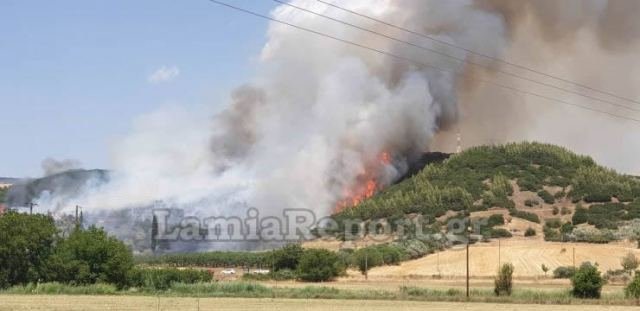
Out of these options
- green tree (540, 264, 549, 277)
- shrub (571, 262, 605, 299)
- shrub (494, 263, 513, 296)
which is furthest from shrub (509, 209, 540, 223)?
shrub (494, 263, 513, 296)

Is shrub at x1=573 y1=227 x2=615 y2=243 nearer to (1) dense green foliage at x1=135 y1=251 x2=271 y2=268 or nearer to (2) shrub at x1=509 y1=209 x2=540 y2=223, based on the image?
(2) shrub at x1=509 y1=209 x2=540 y2=223

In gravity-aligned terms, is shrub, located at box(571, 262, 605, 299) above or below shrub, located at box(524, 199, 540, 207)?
below

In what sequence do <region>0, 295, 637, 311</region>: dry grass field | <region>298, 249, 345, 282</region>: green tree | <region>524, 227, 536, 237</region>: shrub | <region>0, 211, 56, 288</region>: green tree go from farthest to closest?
<region>524, 227, 536, 237</region>: shrub → <region>298, 249, 345, 282</region>: green tree → <region>0, 211, 56, 288</region>: green tree → <region>0, 295, 637, 311</region>: dry grass field

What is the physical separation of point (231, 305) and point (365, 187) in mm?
103901

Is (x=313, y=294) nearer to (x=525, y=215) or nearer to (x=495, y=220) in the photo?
(x=495, y=220)

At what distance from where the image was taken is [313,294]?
67375 millimetres

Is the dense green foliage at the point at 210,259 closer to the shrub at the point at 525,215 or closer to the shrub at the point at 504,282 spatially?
the shrub at the point at 504,282

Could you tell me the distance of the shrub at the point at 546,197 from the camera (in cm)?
16838

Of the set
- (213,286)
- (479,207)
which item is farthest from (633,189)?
(213,286)

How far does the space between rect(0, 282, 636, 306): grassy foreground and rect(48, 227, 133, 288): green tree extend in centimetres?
356

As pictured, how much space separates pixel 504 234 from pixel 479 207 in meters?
24.4

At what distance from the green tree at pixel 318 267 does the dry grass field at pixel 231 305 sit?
34.5m

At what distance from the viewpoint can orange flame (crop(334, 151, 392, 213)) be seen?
6024 inches

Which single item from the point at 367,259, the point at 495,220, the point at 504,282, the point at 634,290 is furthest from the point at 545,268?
Result: the point at 495,220
